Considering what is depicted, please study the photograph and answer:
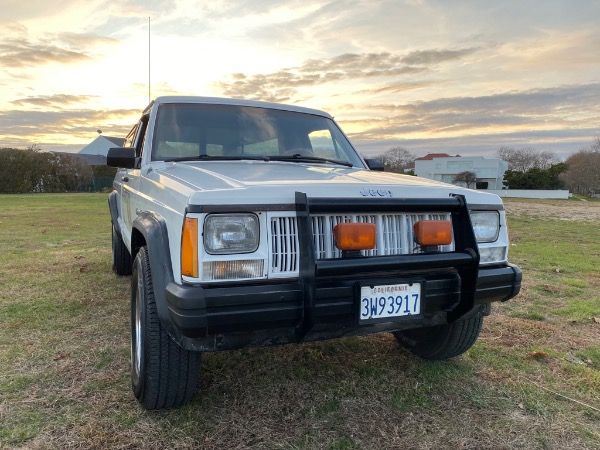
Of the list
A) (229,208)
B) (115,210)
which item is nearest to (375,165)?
(229,208)

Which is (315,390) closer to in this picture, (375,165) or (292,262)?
(292,262)

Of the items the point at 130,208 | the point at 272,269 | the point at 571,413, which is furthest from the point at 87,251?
the point at 571,413

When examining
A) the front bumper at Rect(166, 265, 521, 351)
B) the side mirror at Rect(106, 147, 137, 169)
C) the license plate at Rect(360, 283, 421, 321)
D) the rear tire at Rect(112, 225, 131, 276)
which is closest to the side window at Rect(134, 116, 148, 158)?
the side mirror at Rect(106, 147, 137, 169)

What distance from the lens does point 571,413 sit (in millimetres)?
2627

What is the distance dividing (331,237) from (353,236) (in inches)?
4.8

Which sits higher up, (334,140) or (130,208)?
(334,140)

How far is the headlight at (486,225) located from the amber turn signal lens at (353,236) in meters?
0.81

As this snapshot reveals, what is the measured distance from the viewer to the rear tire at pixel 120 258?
5.44 m

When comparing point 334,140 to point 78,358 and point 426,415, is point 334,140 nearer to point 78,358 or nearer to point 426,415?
point 426,415

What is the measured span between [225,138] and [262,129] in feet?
1.07

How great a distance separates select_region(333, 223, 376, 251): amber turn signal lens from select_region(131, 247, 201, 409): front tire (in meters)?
1.00

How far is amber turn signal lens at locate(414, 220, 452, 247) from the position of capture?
2.33 meters

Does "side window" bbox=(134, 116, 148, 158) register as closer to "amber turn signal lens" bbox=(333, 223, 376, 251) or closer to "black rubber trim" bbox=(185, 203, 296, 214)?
"black rubber trim" bbox=(185, 203, 296, 214)

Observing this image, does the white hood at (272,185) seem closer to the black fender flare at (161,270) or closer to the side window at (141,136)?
the black fender flare at (161,270)
